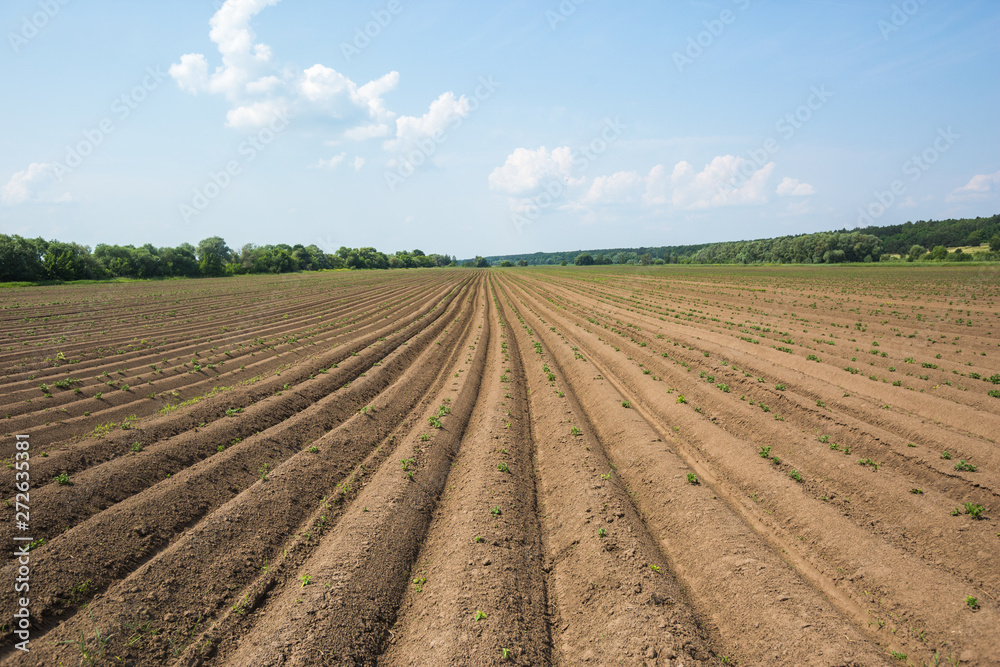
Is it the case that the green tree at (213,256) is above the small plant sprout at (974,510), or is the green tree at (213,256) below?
above

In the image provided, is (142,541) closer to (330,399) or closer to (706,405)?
(330,399)

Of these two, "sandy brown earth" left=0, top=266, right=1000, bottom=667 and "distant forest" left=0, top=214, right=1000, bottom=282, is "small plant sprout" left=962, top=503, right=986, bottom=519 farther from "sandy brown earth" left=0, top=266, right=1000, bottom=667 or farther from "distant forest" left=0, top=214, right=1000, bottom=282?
"distant forest" left=0, top=214, right=1000, bottom=282

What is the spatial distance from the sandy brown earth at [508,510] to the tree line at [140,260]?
69.1 m

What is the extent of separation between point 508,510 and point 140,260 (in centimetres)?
10482

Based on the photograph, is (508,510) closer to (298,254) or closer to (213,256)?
(213,256)

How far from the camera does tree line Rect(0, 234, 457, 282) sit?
211 ft

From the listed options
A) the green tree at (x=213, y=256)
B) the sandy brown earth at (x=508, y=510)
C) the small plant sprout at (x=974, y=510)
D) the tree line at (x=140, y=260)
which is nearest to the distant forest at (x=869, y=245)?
the sandy brown earth at (x=508, y=510)

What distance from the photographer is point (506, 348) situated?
72.4 feet

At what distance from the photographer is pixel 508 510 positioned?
8578 millimetres

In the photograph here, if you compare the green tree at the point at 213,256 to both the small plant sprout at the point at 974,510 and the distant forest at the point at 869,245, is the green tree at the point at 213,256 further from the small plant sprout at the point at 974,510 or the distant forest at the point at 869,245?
the distant forest at the point at 869,245

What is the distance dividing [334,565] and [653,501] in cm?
621

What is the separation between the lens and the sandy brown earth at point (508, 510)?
5.67 meters

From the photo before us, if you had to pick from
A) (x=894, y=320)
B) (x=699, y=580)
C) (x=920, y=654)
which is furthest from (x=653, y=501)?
(x=894, y=320)

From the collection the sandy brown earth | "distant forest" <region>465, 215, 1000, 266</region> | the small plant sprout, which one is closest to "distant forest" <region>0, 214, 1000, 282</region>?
"distant forest" <region>465, 215, 1000, 266</region>
